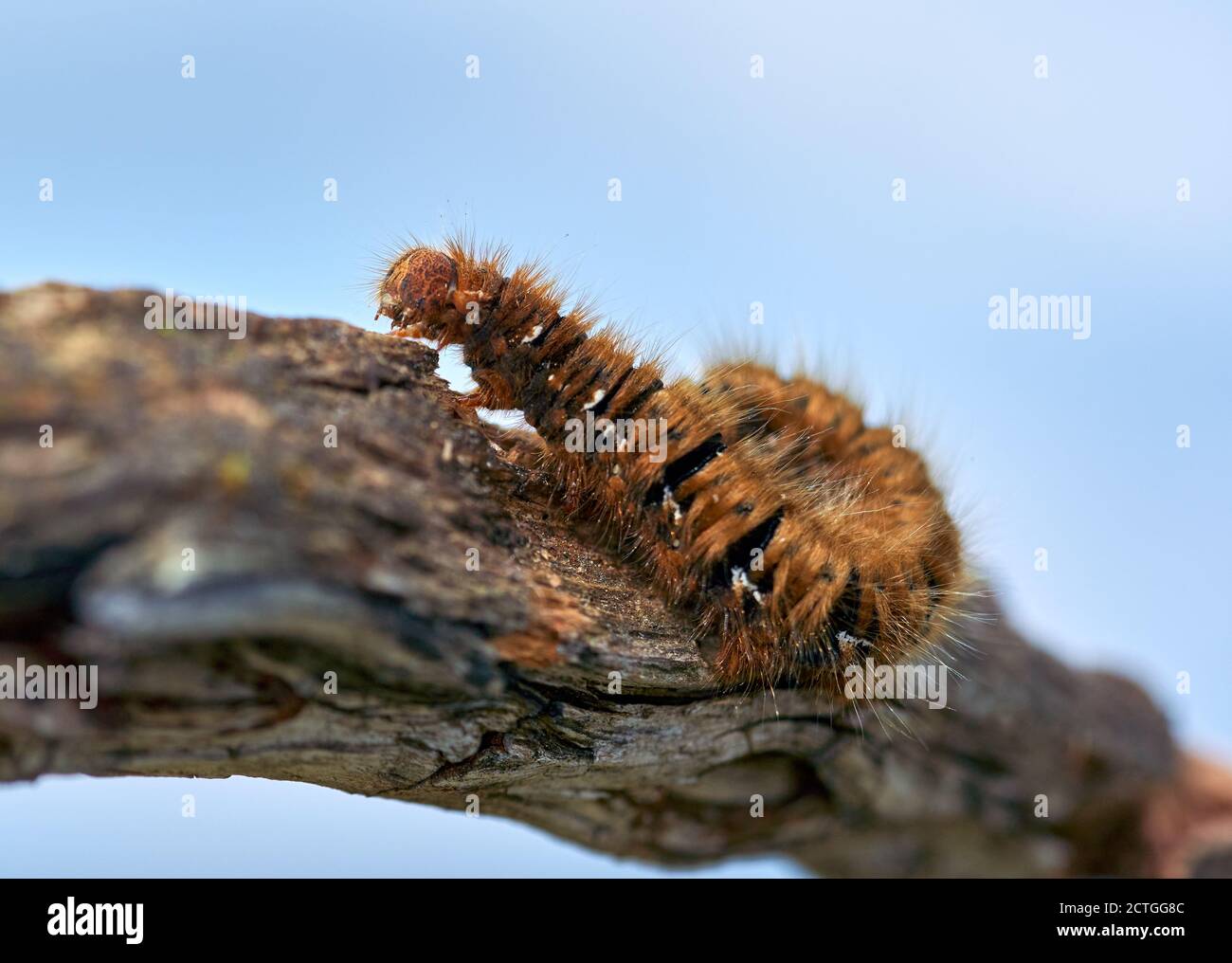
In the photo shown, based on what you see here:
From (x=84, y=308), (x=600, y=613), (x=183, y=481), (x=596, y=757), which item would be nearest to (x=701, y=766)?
(x=596, y=757)

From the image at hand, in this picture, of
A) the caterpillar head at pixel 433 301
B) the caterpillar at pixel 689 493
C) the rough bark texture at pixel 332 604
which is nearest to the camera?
the rough bark texture at pixel 332 604

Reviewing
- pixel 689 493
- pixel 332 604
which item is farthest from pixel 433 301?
pixel 332 604

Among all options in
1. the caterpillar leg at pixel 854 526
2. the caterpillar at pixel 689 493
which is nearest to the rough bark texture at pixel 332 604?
the caterpillar at pixel 689 493

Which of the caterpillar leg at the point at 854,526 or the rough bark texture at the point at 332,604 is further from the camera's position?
the caterpillar leg at the point at 854,526

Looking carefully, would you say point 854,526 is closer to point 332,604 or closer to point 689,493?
point 689,493

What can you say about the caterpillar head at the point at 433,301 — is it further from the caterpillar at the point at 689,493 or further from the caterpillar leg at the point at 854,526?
the caterpillar leg at the point at 854,526

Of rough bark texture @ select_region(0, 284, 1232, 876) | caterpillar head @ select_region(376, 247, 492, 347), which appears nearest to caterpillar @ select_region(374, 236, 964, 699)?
caterpillar head @ select_region(376, 247, 492, 347)

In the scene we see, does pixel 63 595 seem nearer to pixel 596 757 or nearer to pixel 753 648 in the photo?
pixel 596 757

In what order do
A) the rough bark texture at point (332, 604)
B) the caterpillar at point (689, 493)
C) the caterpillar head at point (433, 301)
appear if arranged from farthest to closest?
1. the caterpillar head at point (433, 301)
2. the caterpillar at point (689, 493)
3. the rough bark texture at point (332, 604)
